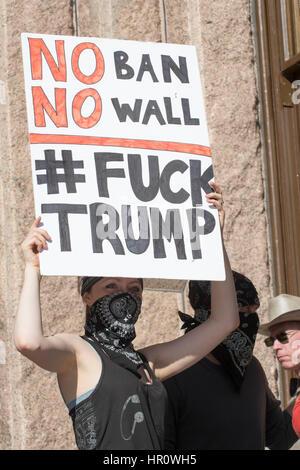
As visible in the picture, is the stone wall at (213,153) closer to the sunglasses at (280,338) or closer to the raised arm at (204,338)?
the sunglasses at (280,338)

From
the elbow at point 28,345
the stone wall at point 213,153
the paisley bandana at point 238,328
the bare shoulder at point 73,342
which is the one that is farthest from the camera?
the stone wall at point 213,153

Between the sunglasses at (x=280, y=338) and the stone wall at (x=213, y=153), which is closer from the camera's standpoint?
the sunglasses at (x=280, y=338)

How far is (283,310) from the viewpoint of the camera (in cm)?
482

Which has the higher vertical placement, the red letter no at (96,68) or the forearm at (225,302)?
the red letter no at (96,68)

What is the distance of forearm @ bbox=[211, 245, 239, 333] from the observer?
14.8 ft

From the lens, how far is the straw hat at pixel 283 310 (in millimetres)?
4809

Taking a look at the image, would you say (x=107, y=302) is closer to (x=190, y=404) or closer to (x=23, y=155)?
(x=190, y=404)

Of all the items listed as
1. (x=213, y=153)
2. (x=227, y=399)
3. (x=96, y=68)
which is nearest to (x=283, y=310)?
(x=227, y=399)

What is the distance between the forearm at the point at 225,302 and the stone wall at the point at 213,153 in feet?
4.89

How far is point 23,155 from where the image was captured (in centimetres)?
598

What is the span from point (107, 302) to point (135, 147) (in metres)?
0.65
